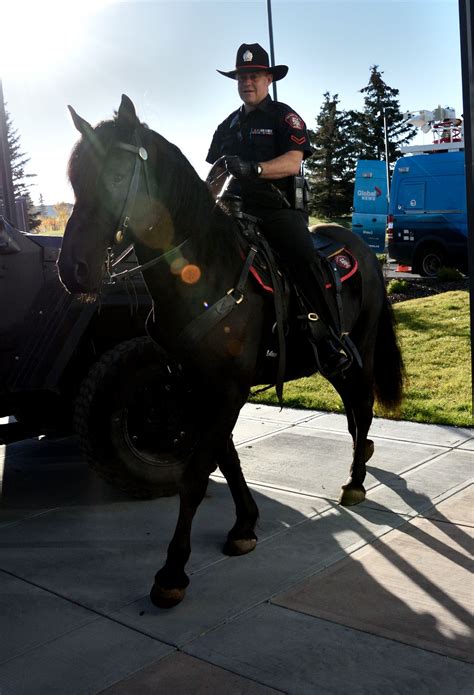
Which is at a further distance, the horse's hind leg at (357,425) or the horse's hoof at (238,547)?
the horse's hind leg at (357,425)

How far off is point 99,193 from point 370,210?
2581 cm

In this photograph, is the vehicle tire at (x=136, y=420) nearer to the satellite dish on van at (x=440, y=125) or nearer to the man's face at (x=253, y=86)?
the man's face at (x=253, y=86)

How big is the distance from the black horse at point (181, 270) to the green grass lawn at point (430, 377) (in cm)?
206

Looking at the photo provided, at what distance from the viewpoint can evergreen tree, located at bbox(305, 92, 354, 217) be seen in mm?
52866

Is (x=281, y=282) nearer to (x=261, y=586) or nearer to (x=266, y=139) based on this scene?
(x=266, y=139)

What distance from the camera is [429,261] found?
18672mm

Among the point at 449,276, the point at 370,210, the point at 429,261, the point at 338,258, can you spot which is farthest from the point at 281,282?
the point at 370,210

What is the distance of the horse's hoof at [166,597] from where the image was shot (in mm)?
3350

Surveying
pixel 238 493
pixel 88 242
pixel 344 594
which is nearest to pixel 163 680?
pixel 344 594

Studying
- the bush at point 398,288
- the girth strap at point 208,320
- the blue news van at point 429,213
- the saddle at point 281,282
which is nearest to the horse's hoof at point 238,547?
the saddle at point 281,282

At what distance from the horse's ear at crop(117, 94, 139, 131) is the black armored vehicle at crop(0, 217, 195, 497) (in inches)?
53.2

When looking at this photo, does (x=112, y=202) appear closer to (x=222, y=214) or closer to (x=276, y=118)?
(x=222, y=214)

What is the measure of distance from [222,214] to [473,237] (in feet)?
4.97

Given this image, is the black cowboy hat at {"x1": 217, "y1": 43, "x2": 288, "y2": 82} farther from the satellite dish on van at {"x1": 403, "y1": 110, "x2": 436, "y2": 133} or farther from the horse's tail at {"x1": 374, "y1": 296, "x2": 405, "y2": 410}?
the satellite dish on van at {"x1": 403, "y1": 110, "x2": 436, "y2": 133}
